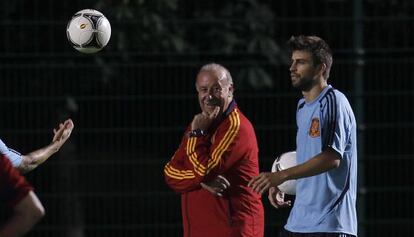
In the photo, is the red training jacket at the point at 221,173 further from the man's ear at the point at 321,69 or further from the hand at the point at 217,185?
the man's ear at the point at 321,69

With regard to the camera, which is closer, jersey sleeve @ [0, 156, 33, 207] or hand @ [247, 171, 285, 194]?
jersey sleeve @ [0, 156, 33, 207]

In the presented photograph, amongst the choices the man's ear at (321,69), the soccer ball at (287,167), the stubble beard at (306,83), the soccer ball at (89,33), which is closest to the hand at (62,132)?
the soccer ball at (89,33)

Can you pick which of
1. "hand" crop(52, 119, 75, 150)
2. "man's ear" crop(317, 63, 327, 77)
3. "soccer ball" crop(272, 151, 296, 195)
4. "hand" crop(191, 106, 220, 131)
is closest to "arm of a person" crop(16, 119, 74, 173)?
"hand" crop(52, 119, 75, 150)

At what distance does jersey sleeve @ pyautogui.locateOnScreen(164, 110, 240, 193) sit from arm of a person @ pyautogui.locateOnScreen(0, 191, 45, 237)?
102 inches

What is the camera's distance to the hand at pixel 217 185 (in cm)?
770

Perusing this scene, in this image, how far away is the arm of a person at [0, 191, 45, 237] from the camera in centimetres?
507

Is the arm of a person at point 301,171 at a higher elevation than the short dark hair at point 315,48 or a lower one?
lower

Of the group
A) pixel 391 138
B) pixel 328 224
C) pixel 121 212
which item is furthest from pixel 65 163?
pixel 328 224

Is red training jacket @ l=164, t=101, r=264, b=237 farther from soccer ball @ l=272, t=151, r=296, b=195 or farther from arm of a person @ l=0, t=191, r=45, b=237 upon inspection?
arm of a person @ l=0, t=191, r=45, b=237

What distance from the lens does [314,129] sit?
24.1ft

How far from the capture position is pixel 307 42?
754cm

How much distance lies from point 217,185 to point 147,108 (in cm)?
379

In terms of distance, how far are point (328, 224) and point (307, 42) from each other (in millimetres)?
1051

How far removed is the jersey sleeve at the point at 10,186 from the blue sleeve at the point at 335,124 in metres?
2.50
